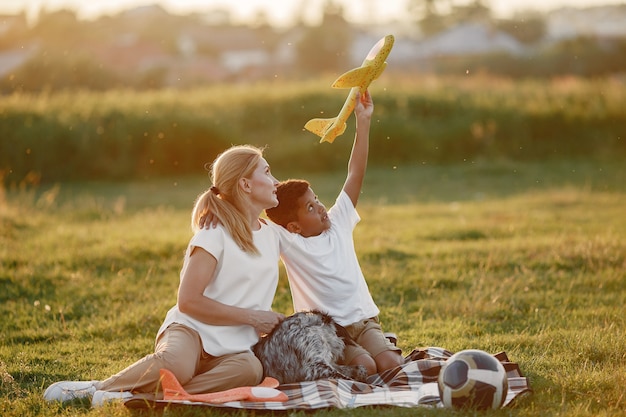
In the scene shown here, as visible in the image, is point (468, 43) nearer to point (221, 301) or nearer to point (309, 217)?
point (309, 217)

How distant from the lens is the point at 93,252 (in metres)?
9.23

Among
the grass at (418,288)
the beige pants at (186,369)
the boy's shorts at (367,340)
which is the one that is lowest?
the grass at (418,288)

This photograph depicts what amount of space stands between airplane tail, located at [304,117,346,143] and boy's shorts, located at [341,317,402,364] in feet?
3.94

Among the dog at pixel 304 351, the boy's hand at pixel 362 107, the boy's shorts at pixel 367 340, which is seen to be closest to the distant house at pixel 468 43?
the boy's hand at pixel 362 107

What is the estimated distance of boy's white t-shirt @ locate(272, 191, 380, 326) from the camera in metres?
5.46

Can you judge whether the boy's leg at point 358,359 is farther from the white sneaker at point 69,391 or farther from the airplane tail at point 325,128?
the white sneaker at point 69,391

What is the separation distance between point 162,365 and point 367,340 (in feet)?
4.31

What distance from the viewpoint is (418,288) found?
7.84 metres

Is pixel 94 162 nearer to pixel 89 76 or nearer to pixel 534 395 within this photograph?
pixel 89 76

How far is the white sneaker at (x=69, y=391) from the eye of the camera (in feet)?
16.3

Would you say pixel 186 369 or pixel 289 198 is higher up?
pixel 289 198

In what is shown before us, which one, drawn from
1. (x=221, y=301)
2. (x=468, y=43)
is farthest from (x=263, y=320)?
(x=468, y=43)

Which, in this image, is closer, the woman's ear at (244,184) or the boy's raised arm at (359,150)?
the woman's ear at (244,184)

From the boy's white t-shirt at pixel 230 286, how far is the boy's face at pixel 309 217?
352 mm
